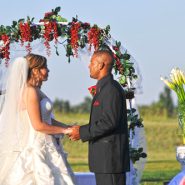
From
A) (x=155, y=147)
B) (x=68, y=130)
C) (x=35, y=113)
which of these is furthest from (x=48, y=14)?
(x=155, y=147)

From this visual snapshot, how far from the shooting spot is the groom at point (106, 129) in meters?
8.15

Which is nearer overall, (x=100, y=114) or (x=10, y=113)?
(x=100, y=114)

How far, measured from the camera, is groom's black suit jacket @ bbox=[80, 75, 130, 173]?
8.14 meters

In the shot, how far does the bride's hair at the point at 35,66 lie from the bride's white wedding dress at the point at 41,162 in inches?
7.6

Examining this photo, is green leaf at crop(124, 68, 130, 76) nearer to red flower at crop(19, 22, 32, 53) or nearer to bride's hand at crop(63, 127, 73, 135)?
red flower at crop(19, 22, 32, 53)

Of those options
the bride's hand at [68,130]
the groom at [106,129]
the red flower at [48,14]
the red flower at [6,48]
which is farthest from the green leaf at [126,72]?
the groom at [106,129]

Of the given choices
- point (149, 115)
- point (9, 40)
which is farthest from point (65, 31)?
point (149, 115)

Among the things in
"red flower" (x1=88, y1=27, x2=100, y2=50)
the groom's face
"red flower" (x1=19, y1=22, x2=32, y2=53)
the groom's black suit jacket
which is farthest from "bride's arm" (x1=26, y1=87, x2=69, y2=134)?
"red flower" (x1=88, y1=27, x2=100, y2=50)

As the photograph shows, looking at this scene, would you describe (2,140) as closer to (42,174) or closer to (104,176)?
(42,174)

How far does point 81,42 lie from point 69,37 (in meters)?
0.18

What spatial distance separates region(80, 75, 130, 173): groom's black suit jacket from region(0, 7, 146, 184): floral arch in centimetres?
258

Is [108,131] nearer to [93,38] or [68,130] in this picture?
[68,130]

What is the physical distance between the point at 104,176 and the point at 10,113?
1625 mm

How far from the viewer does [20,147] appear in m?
9.48
